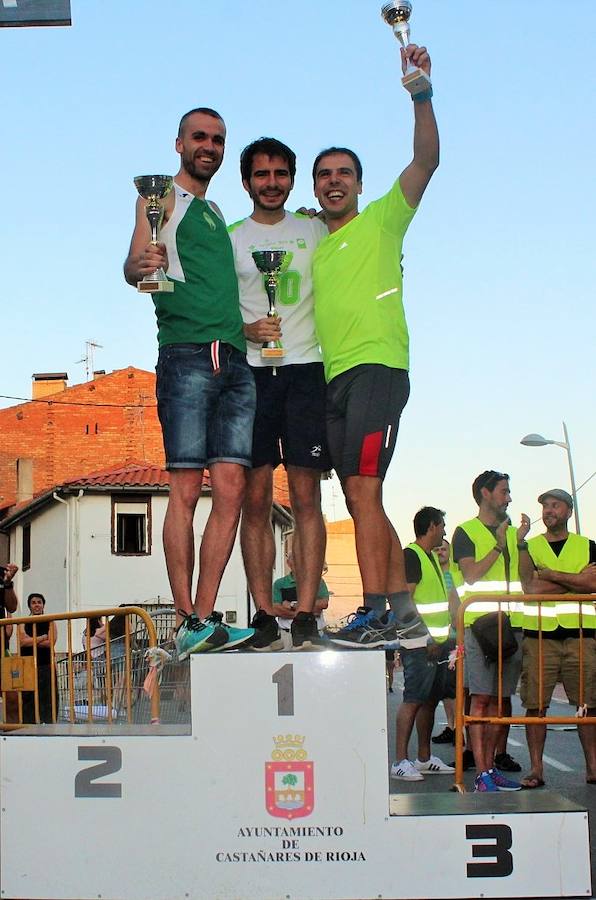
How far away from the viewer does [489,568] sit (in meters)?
9.16

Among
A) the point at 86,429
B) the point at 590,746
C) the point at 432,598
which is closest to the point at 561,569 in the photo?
the point at 432,598

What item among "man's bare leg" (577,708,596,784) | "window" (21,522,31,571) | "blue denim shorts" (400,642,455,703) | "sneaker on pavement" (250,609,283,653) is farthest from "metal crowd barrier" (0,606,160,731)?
"window" (21,522,31,571)

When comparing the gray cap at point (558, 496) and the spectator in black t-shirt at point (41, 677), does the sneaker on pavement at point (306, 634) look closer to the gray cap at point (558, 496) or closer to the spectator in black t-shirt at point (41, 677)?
the spectator in black t-shirt at point (41, 677)

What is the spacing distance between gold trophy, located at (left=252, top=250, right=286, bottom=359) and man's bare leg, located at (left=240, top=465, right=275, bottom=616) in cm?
68

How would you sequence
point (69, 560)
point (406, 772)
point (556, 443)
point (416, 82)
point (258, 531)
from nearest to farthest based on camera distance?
1. point (416, 82)
2. point (258, 531)
3. point (406, 772)
4. point (556, 443)
5. point (69, 560)

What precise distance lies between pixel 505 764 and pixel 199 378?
573 cm

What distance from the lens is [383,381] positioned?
229 inches

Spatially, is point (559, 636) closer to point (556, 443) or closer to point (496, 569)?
point (496, 569)

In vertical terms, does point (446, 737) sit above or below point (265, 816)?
below

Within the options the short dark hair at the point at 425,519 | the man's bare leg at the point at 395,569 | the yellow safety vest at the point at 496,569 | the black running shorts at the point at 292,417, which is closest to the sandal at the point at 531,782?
the yellow safety vest at the point at 496,569

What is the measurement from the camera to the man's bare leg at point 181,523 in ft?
19.6

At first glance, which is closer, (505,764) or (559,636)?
(559,636)

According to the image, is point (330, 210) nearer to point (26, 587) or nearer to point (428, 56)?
point (428, 56)

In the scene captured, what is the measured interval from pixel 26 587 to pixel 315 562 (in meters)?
38.2
